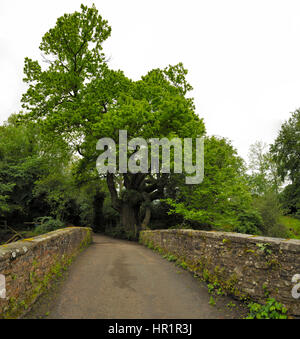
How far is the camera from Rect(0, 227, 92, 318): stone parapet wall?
341 cm

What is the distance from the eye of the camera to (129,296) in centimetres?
477

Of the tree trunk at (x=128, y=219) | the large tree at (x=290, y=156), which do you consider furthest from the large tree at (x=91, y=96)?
the large tree at (x=290, y=156)

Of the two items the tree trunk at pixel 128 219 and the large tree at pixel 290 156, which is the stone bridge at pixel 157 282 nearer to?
the tree trunk at pixel 128 219

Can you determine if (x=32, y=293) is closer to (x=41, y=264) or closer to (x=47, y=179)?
(x=41, y=264)

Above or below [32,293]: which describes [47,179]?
above

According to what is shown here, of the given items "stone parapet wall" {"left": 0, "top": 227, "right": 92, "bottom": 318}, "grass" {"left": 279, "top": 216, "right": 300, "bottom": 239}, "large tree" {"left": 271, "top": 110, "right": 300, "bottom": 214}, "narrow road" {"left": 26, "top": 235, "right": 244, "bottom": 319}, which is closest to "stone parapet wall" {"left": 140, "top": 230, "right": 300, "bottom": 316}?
"narrow road" {"left": 26, "top": 235, "right": 244, "bottom": 319}

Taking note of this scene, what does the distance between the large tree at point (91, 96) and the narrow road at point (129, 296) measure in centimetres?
913

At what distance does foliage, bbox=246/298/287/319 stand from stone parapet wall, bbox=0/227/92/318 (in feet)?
12.9

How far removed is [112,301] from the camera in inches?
176

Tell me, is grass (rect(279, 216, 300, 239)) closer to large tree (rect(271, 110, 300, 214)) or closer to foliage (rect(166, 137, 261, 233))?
large tree (rect(271, 110, 300, 214))

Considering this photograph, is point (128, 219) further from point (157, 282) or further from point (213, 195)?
point (157, 282)

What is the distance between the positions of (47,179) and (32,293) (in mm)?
A: 17323

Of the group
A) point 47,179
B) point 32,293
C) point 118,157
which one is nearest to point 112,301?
point 32,293
